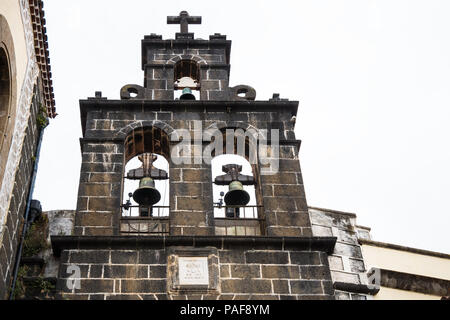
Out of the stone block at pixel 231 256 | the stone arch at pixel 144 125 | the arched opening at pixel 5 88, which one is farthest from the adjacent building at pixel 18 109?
the stone block at pixel 231 256

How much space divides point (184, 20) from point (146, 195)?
13.1 feet

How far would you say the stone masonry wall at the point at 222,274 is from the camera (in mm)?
9531

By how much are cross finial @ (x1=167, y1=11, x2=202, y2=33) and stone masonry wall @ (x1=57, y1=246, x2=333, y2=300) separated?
5206 millimetres

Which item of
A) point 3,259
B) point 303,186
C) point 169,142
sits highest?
point 169,142

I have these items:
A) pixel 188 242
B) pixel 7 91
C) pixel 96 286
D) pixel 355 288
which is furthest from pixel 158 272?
pixel 7 91

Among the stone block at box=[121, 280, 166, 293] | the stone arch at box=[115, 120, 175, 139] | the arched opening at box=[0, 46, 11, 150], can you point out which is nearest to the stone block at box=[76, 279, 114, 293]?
the stone block at box=[121, 280, 166, 293]

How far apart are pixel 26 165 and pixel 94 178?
940mm

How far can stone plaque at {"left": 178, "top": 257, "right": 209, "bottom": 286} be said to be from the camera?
967cm

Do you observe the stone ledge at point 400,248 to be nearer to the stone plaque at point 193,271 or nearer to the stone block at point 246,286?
the stone block at point 246,286

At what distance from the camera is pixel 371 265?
1072cm

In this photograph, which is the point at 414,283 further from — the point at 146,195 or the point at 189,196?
the point at 146,195
